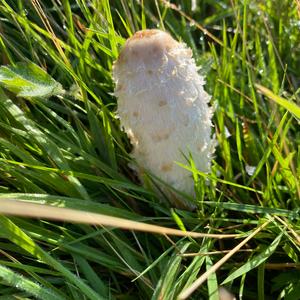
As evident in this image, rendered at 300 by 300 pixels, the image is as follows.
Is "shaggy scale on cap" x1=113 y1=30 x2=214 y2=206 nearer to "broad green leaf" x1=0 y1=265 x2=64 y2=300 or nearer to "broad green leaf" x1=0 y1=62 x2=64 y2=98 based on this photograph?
"broad green leaf" x1=0 y1=62 x2=64 y2=98

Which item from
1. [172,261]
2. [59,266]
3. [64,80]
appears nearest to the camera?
[59,266]

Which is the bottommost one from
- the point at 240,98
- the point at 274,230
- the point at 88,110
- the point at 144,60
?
the point at 274,230

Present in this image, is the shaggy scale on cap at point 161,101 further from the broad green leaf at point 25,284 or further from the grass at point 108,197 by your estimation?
the broad green leaf at point 25,284

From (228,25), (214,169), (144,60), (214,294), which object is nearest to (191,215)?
(214,169)

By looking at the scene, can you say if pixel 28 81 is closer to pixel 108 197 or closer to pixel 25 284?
pixel 108 197

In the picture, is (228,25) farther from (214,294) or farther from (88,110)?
(214,294)

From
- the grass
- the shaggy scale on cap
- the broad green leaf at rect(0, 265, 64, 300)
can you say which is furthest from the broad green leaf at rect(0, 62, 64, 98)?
the broad green leaf at rect(0, 265, 64, 300)

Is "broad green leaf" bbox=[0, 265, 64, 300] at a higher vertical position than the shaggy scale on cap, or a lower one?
lower
